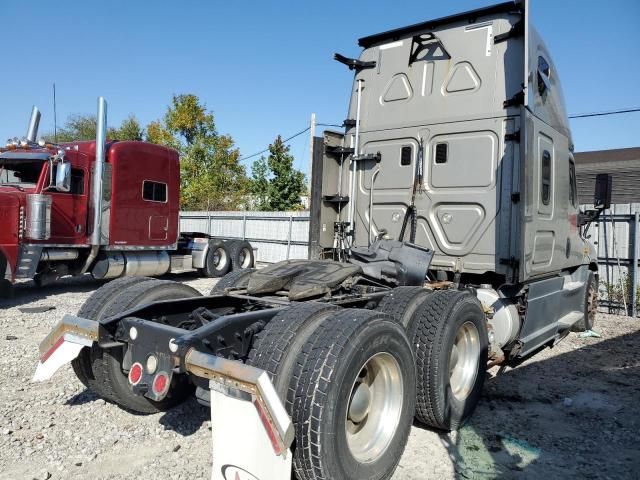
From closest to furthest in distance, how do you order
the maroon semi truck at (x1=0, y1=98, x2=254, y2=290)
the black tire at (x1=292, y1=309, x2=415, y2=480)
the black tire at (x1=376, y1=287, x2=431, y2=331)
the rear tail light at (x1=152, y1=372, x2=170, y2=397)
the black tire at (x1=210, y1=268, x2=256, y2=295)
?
the black tire at (x1=292, y1=309, x2=415, y2=480)
the rear tail light at (x1=152, y1=372, x2=170, y2=397)
the black tire at (x1=376, y1=287, x2=431, y2=331)
the black tire at (x1=210, y1=268, x2=256, y2=295)
the maroon semi truck at (x1=0, y1=98, x2=254, y2=290)

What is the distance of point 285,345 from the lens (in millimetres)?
2561

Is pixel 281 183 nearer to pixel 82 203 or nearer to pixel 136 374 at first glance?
pixel 82 203

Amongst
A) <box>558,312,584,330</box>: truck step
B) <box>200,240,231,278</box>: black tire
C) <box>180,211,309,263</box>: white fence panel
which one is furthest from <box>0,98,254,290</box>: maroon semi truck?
Result: <box>558,312,584,330</box>: truck step

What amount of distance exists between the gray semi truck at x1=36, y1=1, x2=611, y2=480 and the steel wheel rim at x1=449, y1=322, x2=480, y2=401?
1 centimetres

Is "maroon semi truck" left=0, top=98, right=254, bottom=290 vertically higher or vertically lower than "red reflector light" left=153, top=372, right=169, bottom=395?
higher

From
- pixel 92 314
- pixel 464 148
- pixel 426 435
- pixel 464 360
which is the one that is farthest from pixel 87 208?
pixel 426 435

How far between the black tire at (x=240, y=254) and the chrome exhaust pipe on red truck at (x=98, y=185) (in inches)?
165

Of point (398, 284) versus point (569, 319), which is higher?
point (398, 284)

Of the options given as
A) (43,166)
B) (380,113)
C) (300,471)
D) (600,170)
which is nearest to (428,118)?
(380,113)

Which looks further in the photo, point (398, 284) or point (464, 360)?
point (398, 284)

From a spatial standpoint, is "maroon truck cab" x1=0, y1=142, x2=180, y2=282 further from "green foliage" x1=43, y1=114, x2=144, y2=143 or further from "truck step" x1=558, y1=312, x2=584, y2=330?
"green foliage" x1=43, y1=114, x2=144, y2=143

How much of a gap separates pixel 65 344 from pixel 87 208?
7695mm

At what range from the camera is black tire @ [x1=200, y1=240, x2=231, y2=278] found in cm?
1301

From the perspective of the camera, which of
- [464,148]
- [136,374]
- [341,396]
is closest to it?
[341,396]
